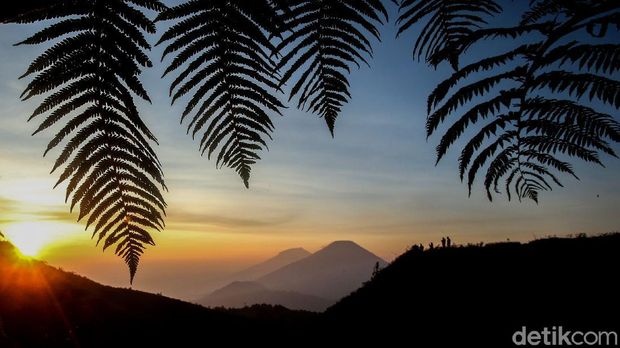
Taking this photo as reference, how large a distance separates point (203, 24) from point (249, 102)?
0.87ft

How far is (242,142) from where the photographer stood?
1.24 m

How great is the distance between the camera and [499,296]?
12.2 metres

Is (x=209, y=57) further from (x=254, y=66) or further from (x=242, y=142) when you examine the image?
(x=242, y=142)

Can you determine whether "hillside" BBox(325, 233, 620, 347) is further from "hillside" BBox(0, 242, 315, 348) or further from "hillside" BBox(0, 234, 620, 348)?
"hillside" BBox(0, 242, 315, 348)

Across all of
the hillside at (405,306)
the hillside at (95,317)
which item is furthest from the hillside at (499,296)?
the hillside at (95,317)

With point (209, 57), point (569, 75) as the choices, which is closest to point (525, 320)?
point (569, 75)

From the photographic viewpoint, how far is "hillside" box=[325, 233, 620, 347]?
31.5 feet

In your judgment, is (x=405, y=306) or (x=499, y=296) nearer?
(x=499, y=296)

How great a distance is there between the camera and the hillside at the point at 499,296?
378 inches

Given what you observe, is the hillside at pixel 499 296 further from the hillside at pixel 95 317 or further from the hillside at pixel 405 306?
the hillside at pixel 95 317

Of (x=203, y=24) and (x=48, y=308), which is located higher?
(x=203, y=24)

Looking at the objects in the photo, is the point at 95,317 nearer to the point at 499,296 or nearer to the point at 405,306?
the point at 405,306

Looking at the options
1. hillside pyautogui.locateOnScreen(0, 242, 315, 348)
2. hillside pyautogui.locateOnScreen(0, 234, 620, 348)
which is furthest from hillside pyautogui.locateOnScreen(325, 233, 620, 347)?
hillside pyautogui.locateOnScreen(0, 242, 315, 348)

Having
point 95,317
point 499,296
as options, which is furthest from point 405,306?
point 95,317
